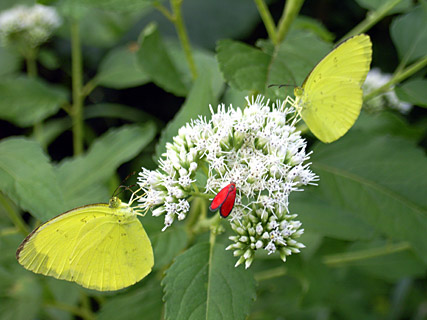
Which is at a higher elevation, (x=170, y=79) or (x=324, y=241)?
(x=170, y=79)

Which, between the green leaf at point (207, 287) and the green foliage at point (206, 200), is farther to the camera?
the green foliage at point (206, 200)

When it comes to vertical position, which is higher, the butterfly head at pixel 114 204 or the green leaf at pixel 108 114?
the butterfly head at pixel 114 204

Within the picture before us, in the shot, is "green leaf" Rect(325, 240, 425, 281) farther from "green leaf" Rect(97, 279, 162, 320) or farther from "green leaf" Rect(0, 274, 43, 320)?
"green leaf" Rect(0, 274, 43, 320)

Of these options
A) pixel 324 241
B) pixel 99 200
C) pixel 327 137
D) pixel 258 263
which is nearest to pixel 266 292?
pixel 258 263

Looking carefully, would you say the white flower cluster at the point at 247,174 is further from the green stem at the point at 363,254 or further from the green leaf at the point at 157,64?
the green stem at the point at 363,254

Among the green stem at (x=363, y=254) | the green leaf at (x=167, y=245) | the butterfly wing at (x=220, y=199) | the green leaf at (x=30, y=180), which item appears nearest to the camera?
the butterfly wing at (x=220, y=199)

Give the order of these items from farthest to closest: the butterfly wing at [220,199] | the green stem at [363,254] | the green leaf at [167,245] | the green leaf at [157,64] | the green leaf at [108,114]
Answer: the green leaf at [108,114] → the green stem at [363,254] → the green leaf at [157,64] → the green leaf at [167,245] → the butterfly wing at [220,199]

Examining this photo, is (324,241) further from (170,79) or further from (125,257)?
(125,257)

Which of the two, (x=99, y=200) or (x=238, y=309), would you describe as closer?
(x=238, y=309)

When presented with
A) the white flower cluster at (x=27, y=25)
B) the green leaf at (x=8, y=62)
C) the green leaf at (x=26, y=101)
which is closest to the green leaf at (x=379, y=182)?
the green leaf at (x=26, y=101)
